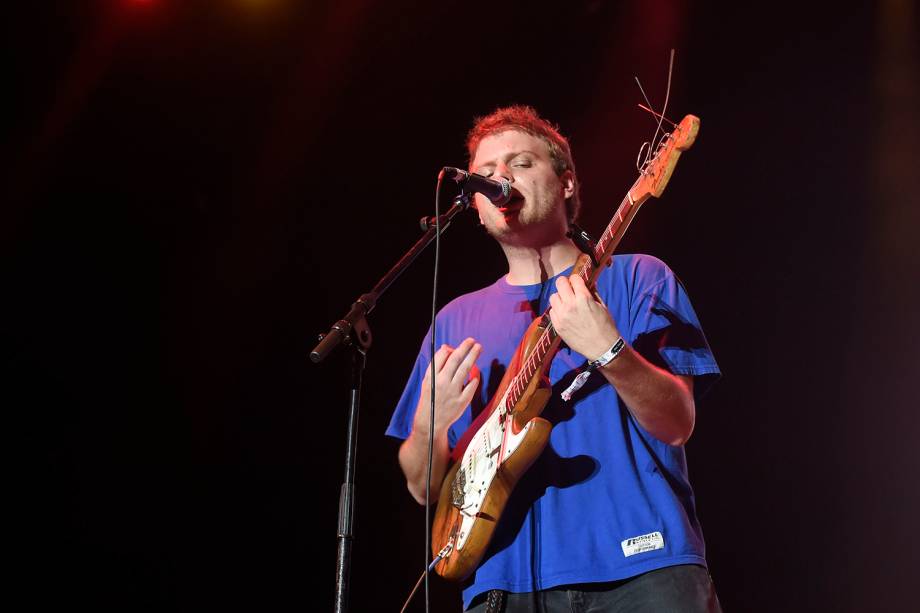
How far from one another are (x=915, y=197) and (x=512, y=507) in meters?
3.53

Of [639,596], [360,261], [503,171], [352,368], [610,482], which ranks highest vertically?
[360,261]

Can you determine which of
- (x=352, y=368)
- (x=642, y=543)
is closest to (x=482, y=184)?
(x=352, y=368)

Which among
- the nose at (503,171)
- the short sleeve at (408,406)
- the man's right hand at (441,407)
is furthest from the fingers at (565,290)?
the short sleeve at (408,406)

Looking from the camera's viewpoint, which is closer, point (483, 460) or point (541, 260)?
point (483, 460)

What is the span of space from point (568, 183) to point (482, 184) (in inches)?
26.7

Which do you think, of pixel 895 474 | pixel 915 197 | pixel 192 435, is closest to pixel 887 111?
pixel 915 197

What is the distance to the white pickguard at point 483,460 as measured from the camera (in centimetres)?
211

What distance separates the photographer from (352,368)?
2.15 m

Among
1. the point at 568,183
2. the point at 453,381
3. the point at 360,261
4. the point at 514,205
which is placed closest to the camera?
the point at 453,381

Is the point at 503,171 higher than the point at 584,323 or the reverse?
higher

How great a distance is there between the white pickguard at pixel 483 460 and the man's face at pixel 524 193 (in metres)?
0.67

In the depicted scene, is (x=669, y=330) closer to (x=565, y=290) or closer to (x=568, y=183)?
(x=565, y=290)

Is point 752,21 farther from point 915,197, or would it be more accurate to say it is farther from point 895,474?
point 895,474

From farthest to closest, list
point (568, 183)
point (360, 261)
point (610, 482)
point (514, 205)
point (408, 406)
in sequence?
point (360, 261), point (568, 183), point (408, 406), point (514, 205), point (610, 482)
